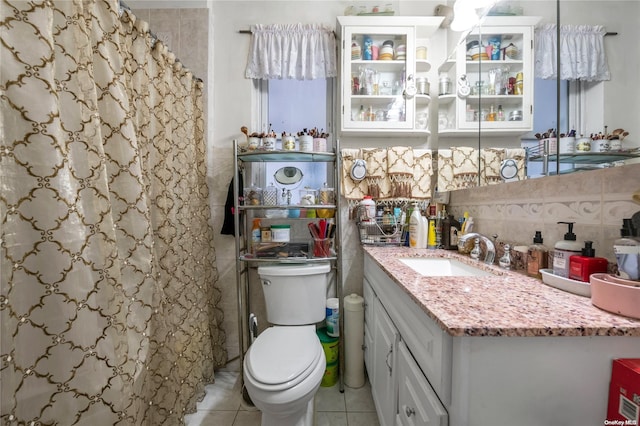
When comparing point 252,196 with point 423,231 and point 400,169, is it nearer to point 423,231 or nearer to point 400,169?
point 400,169

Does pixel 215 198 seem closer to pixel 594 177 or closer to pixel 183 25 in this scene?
pixel 183 25

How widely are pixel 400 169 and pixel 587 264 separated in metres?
1.10

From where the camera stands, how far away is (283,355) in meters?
1.17

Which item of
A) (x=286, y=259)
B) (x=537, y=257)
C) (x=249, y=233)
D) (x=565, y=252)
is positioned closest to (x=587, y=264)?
(x=565, y=252)

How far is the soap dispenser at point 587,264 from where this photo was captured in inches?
29.5

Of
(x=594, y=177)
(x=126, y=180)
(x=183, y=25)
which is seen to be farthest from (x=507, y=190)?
(x=183, y=25)

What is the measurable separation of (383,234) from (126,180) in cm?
139

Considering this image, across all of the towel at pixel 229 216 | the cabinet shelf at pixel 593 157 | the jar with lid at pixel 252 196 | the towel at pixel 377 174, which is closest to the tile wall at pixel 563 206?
the cabinet shelf at pixel 593 157

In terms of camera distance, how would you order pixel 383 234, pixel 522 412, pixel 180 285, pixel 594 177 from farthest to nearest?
pixel 383 234 → pixel 180 285 → pixel 594 177 → pixel 522 412

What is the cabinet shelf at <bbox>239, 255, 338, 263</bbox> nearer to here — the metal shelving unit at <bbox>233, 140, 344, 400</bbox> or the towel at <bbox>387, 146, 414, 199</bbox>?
the metal shelving unit at <bbox>233, 140, 344, 400</bbox>

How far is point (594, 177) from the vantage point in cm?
82

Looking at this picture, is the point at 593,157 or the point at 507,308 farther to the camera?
the point at 593,157

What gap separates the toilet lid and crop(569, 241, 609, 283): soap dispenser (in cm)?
101

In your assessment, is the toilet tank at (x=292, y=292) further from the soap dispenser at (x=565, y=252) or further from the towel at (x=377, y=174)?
the soap dispenser at (x=565, y=252)
